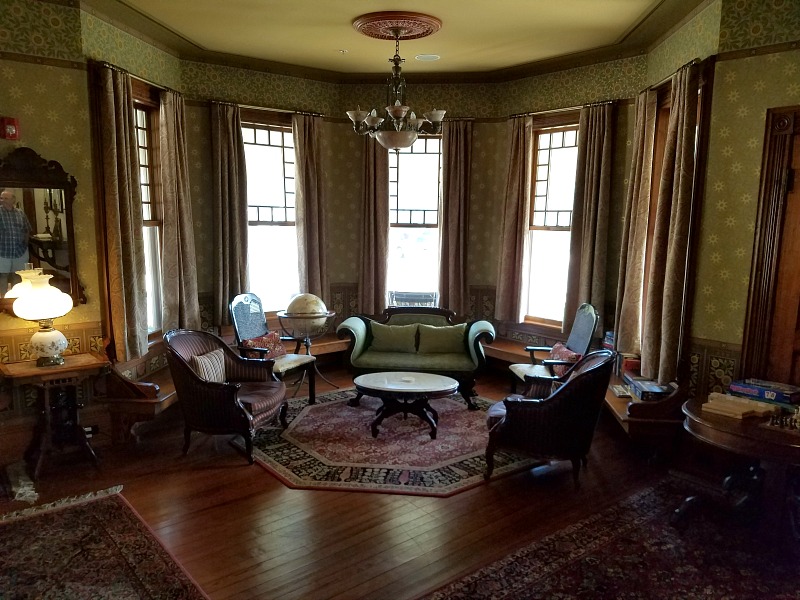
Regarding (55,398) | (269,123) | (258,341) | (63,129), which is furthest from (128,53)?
(55,398)

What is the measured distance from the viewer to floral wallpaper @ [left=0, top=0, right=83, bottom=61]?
402 centimetres

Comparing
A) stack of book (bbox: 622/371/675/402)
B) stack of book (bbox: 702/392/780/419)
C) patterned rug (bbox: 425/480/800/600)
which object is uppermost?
stack of book (bbox: 702/392/780/419)

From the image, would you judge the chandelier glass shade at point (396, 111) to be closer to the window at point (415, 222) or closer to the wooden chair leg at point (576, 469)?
→ the window at point (415, 222)

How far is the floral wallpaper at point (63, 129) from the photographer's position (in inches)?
162

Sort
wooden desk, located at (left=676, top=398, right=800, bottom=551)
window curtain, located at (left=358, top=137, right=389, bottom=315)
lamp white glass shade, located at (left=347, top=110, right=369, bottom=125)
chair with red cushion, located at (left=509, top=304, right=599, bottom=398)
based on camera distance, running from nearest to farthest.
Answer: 1. wooden desk, located at (left=676, top=398, right=800, bottom=551)
2. lamp white glass shade, located at (left=347, top=110, right=369, bottom=125)
3. chair with red cushion, located at (left=509, top=304, right=599, bottom=398)
4. window curtain, located at (left=358, top=137, right=389, bottom=315)

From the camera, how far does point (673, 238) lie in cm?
422

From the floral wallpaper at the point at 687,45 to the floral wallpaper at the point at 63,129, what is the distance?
4476mm

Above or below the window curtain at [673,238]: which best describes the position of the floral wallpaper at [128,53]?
above

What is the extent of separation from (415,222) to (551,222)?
161cm

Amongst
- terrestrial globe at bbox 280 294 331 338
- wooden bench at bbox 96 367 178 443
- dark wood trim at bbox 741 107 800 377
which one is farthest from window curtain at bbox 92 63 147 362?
dark wood trim at bbox 741 107 800 377

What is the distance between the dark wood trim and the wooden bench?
4309 millimetres

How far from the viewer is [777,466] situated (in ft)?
10.9

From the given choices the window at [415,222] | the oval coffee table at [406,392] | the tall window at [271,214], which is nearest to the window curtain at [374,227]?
the window at [415,222]

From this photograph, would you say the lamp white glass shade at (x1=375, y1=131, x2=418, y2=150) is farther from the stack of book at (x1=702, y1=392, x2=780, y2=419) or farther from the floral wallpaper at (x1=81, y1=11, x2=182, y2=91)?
the stack of book at (x1=702, y1=392, x2=780, y2=419)
